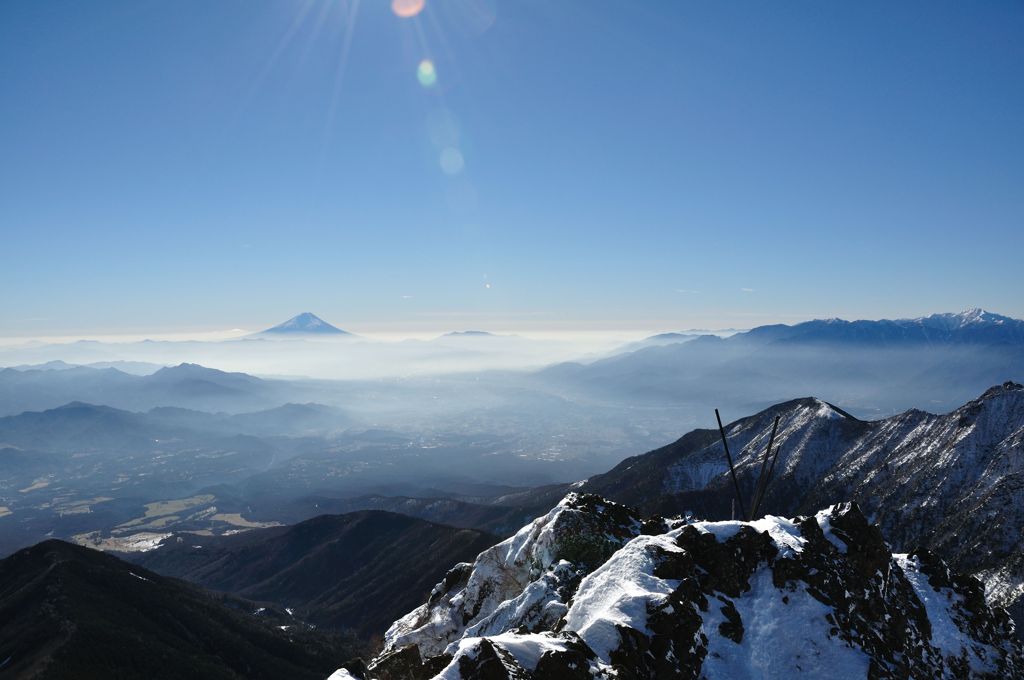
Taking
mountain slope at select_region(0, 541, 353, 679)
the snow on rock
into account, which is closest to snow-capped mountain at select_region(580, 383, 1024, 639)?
the snow on rock

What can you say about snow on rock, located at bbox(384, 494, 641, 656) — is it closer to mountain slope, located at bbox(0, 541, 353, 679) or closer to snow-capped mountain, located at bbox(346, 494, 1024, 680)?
snow-capped mountain, located at bbox(346, 494, 1024, 680)

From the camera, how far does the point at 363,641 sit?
186 meters

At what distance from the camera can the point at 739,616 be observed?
109 feet

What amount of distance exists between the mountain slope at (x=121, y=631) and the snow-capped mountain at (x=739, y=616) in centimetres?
10553

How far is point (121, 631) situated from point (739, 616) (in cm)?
14178

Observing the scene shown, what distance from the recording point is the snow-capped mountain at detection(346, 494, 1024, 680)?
2617 cm

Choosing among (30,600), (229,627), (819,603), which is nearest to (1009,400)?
(819,603)

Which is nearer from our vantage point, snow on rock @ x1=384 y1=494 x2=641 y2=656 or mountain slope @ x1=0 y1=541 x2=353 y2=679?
snow on rock @ x1=384 y1=494 x2=641 y2=656

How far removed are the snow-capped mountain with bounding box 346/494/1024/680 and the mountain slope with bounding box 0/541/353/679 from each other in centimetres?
10553

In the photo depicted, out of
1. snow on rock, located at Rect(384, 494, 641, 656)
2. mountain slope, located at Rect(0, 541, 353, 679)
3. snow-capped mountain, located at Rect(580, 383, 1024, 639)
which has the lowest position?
mountain slope, located at Rect(0, 541, 353, 679)

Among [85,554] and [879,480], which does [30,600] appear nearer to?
[85,554]

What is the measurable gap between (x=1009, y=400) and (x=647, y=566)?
7461 inches

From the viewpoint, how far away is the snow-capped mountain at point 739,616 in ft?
85.9

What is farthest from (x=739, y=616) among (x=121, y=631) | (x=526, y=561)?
(x=121, y=631)
